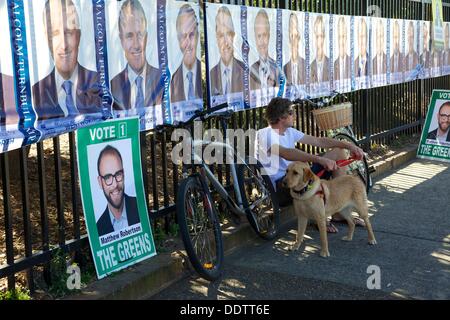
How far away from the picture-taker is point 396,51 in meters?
10.4

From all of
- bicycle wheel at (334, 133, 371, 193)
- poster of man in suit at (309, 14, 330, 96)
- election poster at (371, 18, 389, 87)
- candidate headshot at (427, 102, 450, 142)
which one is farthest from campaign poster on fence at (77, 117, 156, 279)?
candidate headshot at (427, 102, 450, 142)

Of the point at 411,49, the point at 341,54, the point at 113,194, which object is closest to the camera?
the point at 113,194

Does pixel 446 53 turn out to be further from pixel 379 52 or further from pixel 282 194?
pixel 282 194

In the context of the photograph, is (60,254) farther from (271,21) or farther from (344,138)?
(344,138)

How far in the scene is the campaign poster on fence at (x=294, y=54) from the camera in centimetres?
711

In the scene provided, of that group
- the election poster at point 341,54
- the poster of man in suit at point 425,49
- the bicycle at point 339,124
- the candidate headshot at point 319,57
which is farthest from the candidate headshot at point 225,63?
the poster of man in suit at point 425,49

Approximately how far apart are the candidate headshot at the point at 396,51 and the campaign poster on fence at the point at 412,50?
0.96 feet

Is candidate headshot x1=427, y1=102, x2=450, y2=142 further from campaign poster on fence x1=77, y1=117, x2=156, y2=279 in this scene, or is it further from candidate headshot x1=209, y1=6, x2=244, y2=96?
campaign poster on fence x1=77, y1=117, x2=156, y2=279

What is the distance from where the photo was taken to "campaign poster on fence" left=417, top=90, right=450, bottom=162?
978 centimetres

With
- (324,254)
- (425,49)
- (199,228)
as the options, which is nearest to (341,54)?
(425,49)

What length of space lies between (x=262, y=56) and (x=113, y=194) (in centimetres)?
280

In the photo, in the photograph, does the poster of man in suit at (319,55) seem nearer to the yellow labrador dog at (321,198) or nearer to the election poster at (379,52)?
the election poster at (379,52)

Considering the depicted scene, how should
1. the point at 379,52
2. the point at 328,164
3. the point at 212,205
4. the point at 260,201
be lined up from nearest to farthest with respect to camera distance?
the point at 212,205 < the point at 328,164 < the point at 260,201 < the point at 379,52

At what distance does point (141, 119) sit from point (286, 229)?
2249 millimetres
